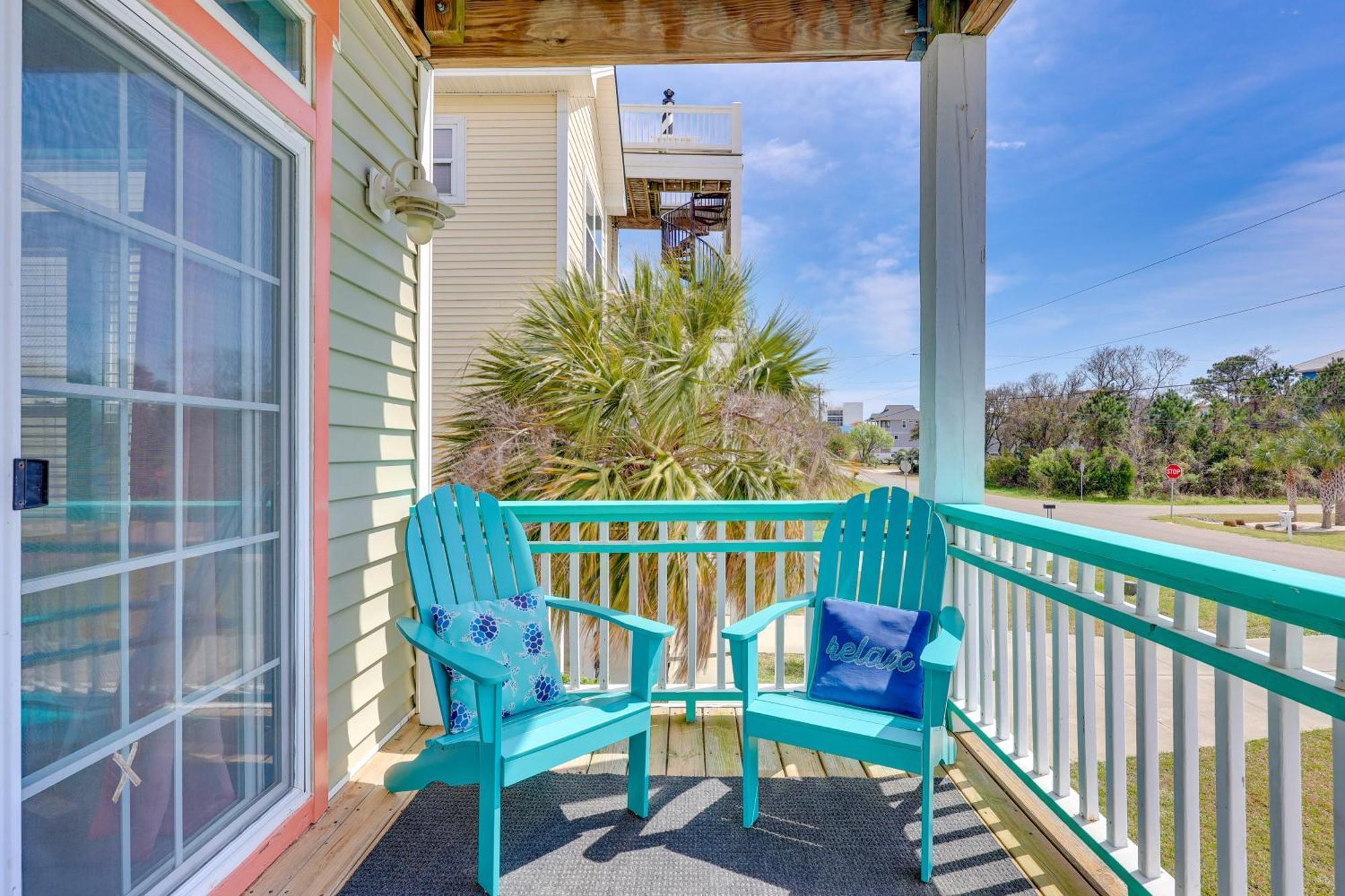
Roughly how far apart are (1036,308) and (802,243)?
12.9 meters

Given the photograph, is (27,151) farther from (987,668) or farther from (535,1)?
(987,668)

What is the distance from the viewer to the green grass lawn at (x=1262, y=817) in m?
1.75

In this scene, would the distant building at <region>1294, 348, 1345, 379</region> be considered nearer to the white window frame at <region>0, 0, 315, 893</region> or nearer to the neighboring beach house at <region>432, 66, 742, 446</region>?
the white window frame at <region>0, 0, 315, 893</region>

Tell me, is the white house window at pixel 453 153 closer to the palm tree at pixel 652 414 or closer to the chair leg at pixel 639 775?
the palm tree at pixel 652 414

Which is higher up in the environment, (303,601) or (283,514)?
(283,514)

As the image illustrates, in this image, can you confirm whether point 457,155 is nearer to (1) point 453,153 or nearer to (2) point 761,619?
(1) point 453,153

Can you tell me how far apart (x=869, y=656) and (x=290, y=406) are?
1.97 metres

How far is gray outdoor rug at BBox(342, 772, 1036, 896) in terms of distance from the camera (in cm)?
192

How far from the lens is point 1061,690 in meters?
2.12

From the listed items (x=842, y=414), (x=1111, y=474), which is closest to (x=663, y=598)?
(x=1111, y=474)

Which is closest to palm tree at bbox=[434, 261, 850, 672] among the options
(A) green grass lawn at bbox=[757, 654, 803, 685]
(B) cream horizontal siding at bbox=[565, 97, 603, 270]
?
(A) green grass lawn at bbox=[757, 654, 803, 685]

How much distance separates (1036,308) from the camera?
2.59 metres

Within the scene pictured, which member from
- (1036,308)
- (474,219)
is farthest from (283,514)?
(474,219)

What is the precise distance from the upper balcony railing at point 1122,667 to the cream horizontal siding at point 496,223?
447 centimetres
